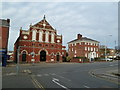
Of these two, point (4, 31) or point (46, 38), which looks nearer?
point (4, 31)

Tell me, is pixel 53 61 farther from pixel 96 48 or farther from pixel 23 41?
pixel 96 48

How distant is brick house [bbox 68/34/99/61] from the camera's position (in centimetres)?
6500

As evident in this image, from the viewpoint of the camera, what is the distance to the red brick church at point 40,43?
44938mm

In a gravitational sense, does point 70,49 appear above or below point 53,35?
below

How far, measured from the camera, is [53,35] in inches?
1999

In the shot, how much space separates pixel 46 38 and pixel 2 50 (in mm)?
19520

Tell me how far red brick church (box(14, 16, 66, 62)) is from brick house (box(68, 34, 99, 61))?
17.0 meters

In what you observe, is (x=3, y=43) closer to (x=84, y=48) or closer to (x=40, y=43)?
(x=40, y=43)

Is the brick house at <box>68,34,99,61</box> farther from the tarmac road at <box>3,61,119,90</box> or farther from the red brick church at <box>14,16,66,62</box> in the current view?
the tarmac road at <box>3,61,119,90</box>

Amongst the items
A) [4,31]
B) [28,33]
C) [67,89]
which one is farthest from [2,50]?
[67,89]

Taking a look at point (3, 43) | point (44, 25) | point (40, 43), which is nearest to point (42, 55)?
point (40, 43)

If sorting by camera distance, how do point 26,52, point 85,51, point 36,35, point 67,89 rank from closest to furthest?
point 67,89, point 26,52, point 36,35, point 85,51

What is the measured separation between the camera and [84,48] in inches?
2557

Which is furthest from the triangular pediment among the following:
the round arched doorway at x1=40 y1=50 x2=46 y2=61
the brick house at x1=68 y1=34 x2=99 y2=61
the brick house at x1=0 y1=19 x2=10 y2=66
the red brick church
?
the brick house at x1=68 y1=34 x2=99 y2=61
